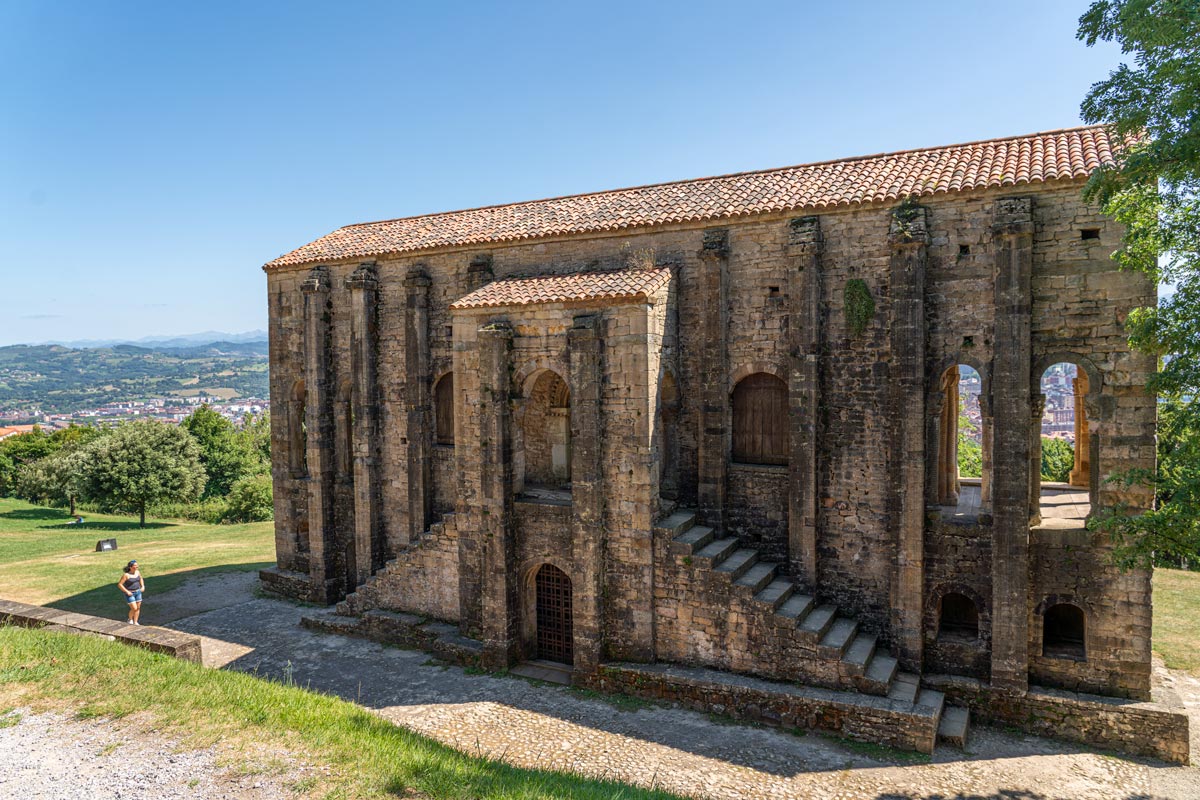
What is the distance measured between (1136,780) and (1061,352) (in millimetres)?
6973

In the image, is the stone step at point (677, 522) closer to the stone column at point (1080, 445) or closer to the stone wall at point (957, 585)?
the stone wall at point (957, 585)

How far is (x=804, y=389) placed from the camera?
1405 cm

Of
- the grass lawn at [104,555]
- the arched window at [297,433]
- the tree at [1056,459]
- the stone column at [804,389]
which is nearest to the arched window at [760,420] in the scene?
the stone column at [804,389]

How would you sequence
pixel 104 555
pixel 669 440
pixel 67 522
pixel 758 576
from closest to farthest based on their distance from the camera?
1. pixel 758 576
2. pixel 669 440
3. pixel 104 555
4. pixel 67 522

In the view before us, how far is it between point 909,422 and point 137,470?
35.6 metres

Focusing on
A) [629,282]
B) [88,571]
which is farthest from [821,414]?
[88,571]

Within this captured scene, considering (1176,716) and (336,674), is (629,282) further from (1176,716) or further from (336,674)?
(1176,716)

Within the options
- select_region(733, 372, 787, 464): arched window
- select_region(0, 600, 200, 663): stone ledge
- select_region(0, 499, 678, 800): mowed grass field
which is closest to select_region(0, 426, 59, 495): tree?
select_region(0, 600, 200, 663): stone ledge

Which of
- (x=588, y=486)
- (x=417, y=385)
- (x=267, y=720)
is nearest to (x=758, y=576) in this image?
(x=588, y=486)

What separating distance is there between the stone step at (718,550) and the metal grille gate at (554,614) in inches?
124

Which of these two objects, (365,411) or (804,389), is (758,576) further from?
(365,411)

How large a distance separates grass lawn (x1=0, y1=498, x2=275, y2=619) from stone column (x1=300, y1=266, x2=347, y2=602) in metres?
5.39

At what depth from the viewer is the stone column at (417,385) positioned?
60.1 feet

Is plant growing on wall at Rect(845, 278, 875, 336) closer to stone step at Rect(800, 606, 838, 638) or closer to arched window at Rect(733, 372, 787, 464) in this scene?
arched window at Rect(733, 372, 787, 464)
